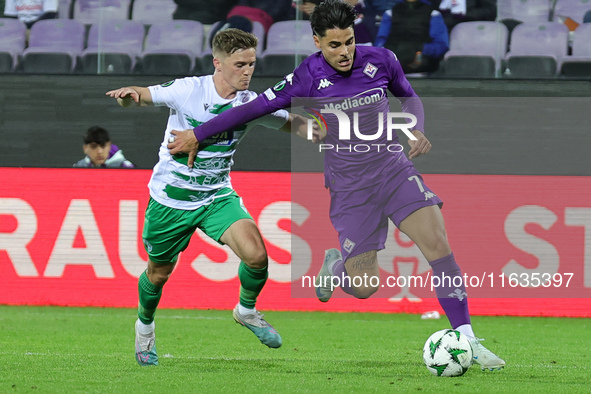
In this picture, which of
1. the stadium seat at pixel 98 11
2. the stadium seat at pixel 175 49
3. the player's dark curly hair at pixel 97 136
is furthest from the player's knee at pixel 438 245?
the stadium seat at pixel 98 11

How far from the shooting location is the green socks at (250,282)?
6.43m

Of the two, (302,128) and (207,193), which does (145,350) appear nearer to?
(207,193)

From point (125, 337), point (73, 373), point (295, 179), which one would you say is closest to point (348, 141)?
Answer: point (73, 373)

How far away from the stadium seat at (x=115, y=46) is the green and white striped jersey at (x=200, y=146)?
542cm

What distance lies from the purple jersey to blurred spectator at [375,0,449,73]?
4.59 m

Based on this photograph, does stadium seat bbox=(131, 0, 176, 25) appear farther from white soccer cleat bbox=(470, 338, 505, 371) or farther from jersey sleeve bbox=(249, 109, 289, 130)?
white soccer cleat bbox=(470, 338, 505, 371)

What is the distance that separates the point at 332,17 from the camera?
19.4ft

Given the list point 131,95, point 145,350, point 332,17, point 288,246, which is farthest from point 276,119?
point 288,246

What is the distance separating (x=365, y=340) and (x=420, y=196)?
8.05 ft

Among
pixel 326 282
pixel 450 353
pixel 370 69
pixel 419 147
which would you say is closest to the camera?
pixel 450 353

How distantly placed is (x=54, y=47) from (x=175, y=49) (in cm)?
152

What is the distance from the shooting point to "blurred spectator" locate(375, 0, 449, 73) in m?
11.0

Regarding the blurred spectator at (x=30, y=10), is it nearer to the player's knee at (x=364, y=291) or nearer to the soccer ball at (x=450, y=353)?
the player's knee at (x=364, y=291)

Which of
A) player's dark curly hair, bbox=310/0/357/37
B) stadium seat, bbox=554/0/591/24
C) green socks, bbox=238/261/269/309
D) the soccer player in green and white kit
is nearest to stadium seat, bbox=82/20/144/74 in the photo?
stadium seat, bbox=554/0/591/24
